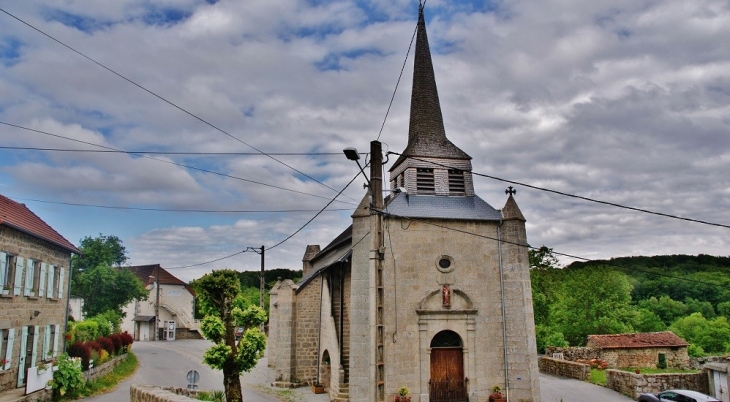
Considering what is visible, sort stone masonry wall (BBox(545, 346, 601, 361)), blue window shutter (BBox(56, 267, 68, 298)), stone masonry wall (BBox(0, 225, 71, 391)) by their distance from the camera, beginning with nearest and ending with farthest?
stone masonry wall (BBox(0, 225, 71, 391))
blue window shutter (BBox(56, 267, 68, 298))
stone masonry wall (BBox(545, 346, 601, 361))

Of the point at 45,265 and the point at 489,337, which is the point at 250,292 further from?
the point at 489,337

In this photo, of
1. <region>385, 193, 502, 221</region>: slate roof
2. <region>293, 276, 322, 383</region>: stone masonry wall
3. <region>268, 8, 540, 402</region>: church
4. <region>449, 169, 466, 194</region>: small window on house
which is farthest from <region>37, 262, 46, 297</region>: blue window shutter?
<region>449, 169, 466, 194</region>: small window on house

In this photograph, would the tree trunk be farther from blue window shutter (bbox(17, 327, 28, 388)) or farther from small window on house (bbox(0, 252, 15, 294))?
blue window shutter (bbox(17, 327, 28, 388))

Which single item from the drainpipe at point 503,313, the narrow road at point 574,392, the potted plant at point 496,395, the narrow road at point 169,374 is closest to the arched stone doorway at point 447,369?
the potted plant at point 496,395

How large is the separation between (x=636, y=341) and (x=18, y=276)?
32449 millimetres

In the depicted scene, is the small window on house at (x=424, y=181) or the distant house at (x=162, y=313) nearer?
the small window on house at (x=424, y=181)

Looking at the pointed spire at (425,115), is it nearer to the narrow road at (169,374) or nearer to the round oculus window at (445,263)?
the round oculus window at (445,263)

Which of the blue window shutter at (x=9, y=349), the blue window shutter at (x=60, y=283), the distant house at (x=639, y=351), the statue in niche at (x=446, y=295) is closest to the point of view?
the blue window shutter at (x=9, y=349)

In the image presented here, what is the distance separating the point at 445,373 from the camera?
58.2ft

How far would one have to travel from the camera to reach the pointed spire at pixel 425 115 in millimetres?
20000

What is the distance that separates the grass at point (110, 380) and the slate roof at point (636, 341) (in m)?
26.8

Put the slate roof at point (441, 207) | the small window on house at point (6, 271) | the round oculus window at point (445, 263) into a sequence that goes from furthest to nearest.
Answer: the slate roof at point (441, 207) < the round oculus window at point (445, 263) < the small window on house at point (6, 271)

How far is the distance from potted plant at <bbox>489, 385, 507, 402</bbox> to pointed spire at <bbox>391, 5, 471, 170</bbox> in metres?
8.61

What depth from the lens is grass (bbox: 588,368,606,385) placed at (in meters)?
25.1
